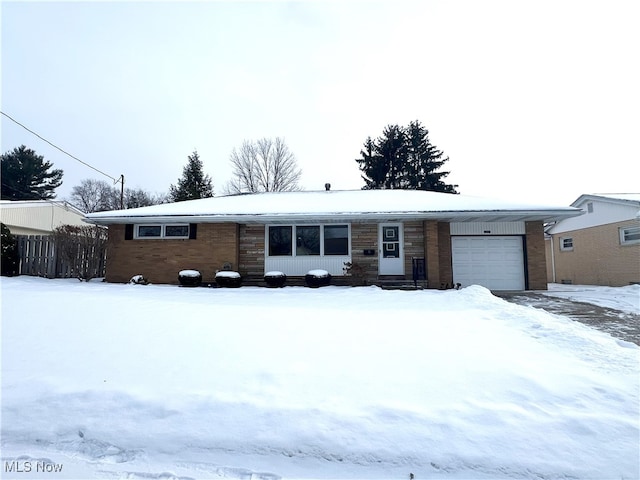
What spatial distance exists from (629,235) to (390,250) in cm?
1086

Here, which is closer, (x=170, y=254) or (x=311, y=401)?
(x=311, y=401)

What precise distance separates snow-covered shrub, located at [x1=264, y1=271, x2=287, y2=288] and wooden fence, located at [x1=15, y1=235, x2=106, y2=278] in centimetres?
788

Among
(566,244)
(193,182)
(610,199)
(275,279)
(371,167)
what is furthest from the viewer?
(193,182)

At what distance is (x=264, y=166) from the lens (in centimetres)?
3369

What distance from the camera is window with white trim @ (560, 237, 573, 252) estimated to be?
1727 cm

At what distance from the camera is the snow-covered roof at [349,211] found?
11141mm

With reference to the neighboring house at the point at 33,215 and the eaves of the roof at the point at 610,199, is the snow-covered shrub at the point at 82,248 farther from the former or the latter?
the eaves of the roof at the point at 610,199

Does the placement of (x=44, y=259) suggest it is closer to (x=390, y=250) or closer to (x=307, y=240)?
(x=307, y=240)

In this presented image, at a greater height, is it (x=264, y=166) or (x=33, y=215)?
(x=264, y=166)

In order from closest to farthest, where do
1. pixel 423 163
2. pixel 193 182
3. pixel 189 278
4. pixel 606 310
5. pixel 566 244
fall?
pixel 606 310, pixel 189 278, pixel 566 244, pixel 423 163, pixel 193 182

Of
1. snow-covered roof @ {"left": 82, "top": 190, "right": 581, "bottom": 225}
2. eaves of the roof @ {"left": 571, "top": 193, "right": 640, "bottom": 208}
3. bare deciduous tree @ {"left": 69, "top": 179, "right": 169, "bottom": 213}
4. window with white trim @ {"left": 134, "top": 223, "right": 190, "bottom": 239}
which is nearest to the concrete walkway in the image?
snow-covered roof @ {"left": 82, "top": 190, "right": 581, "bottom": 225}

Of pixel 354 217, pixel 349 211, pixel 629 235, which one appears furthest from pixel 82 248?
pixel 629 235

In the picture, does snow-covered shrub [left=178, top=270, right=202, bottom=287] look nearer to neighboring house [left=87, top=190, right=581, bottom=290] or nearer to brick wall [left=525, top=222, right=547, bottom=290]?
neighboring house [left=87, top=190, right=581, bottom=290]

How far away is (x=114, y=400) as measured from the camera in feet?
9.85
